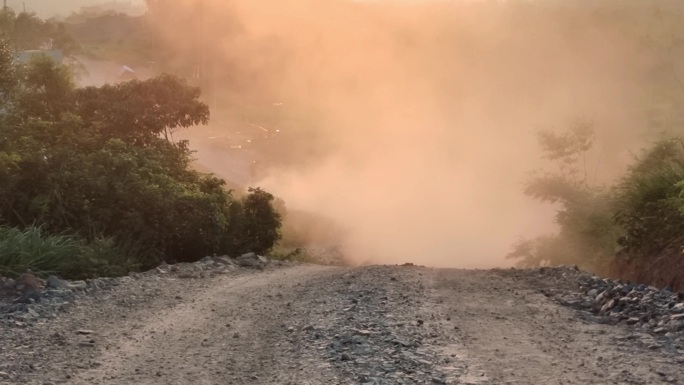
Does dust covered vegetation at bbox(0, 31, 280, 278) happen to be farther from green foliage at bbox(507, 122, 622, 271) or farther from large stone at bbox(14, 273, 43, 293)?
green foliage at bbox(507, 122, 622, 271)

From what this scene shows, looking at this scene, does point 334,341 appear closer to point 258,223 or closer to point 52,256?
point 52,256

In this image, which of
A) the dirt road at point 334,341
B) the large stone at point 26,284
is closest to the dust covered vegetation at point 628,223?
the dirt road at point 334,341

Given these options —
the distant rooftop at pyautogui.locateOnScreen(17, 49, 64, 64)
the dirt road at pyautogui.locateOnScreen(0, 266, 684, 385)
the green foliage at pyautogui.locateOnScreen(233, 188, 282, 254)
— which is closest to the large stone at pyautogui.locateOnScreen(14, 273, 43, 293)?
the dirt road at pyautogui.locateOnScreen(0, 266, 684, 385)

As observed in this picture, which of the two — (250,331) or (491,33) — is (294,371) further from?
(491,33)

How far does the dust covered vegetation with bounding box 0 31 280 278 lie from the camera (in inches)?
653

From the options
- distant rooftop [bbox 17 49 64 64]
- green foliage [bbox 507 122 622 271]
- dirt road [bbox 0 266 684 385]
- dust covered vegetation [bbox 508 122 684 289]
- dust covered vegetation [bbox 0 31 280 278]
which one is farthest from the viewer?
distant rooftop [bbox 17 49 64 64]

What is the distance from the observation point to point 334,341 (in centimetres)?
905

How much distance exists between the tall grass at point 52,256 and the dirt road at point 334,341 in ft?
5.64

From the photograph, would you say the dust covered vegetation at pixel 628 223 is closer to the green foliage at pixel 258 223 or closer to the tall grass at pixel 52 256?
the green foliage at pixel 258 223

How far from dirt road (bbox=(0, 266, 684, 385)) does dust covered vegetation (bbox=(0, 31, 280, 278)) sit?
3.49 meters

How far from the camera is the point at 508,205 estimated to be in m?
58.2

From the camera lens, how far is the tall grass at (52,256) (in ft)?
46.0

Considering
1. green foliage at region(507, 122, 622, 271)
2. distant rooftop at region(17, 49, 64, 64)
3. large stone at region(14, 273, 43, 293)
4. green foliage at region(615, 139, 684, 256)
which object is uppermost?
distant rooftop at region(17, 49, 64, 64)

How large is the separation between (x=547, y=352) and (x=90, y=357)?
441cm
